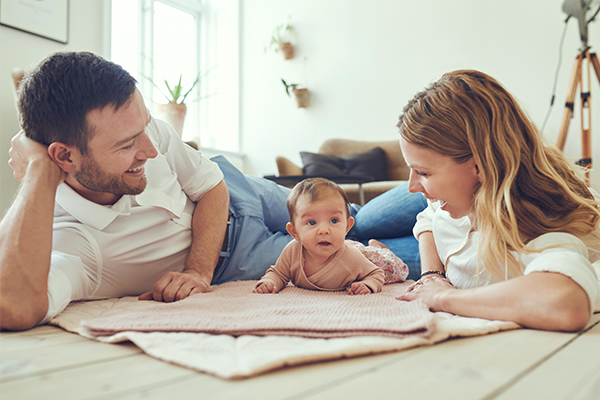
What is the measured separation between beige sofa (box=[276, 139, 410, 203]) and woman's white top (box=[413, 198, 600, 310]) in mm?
1964

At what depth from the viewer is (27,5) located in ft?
9.81

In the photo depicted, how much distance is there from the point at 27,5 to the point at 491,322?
3493 millimetres

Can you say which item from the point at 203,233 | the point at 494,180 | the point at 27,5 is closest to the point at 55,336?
the point at 203,233

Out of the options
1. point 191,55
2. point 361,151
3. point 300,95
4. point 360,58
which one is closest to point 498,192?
point 361,151

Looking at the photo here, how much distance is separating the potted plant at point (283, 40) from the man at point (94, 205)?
370cm

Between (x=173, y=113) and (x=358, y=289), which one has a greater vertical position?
(x=173, y=113)

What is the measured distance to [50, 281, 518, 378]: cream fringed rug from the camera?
1.92 ft

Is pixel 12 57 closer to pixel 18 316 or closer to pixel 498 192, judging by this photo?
pixel 18 316

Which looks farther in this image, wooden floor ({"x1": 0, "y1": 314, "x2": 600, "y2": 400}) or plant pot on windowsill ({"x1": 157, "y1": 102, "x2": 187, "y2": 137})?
plant pot on windowsill ({"x1": 157, "y1": 102, "x2": 187, "y2": 137})

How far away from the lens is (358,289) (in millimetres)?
1206

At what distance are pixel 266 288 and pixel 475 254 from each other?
554 mm

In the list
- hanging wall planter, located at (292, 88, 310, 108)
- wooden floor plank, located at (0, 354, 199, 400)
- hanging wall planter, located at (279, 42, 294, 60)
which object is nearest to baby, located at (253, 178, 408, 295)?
wooden floor plank, located at (0, 354, 199, 400)

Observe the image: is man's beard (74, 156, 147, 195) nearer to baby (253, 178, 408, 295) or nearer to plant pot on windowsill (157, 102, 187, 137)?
baby (253, 178, 408, 295)

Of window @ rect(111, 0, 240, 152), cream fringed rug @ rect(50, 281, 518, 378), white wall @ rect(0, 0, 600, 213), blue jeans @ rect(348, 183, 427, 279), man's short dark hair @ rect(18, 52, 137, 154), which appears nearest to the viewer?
cream fringed rug @ rect(50, 281, 518, 378)
